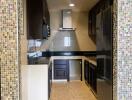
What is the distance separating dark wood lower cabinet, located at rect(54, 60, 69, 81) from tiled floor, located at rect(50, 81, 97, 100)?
16.2 inches

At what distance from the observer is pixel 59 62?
28.5 ft

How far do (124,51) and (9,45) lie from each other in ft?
4.03

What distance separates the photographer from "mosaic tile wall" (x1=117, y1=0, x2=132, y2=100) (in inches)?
99.9

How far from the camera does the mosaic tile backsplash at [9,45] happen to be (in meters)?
2.39

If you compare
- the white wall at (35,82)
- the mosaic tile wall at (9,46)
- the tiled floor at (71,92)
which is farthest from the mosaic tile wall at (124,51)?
the tiled floor at (71,92)

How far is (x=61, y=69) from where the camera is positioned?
8.65 m

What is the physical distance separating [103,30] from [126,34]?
178 centimetres

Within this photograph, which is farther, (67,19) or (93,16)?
(67,19)

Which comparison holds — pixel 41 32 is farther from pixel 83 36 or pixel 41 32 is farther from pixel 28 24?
pixel 83 36

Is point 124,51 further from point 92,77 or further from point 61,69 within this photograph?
point 61,69

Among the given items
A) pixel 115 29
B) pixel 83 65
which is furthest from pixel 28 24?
pixel 83 65

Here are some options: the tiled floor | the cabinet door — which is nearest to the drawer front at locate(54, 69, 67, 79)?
the tiled floor

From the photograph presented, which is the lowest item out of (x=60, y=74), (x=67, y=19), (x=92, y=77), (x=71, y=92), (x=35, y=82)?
(x=71, y=92)

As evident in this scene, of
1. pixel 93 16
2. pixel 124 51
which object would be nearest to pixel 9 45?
pixel 124 51
